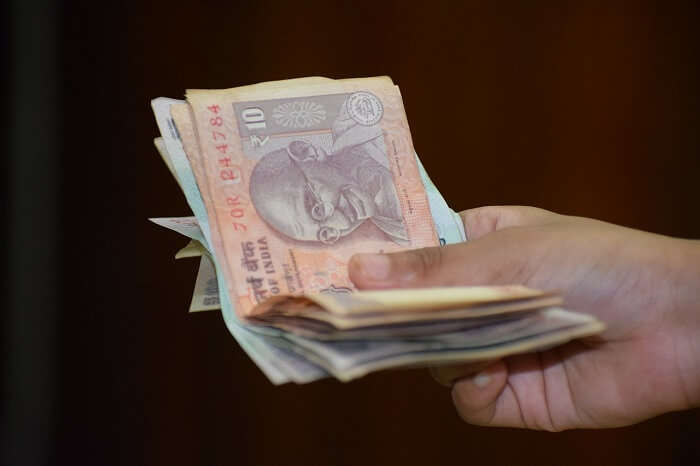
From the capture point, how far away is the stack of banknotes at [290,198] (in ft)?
3.24

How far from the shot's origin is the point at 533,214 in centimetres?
123

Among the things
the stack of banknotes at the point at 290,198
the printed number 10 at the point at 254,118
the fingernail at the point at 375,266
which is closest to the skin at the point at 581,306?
the fingernail at the point at 375,266

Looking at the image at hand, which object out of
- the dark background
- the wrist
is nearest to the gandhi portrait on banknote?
the wrist

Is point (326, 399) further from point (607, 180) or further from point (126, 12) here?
point (126, 12)

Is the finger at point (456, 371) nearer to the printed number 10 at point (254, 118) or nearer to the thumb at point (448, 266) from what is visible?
the thumb at point (448, 266)

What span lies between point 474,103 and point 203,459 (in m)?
1.17

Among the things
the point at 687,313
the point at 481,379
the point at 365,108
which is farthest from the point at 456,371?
the point at 365,108

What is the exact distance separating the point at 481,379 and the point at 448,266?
0.24 m

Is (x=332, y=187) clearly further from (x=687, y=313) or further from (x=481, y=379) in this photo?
(x=687, y=313)

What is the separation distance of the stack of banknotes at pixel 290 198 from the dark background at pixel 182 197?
914 mm

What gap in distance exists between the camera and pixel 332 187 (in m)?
1.20

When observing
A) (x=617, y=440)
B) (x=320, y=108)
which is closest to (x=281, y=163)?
(x=320, y=108)

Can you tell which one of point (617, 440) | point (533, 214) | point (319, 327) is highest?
point (533, 214)

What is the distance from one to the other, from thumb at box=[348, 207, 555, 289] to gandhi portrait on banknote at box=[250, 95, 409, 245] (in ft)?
0.67
